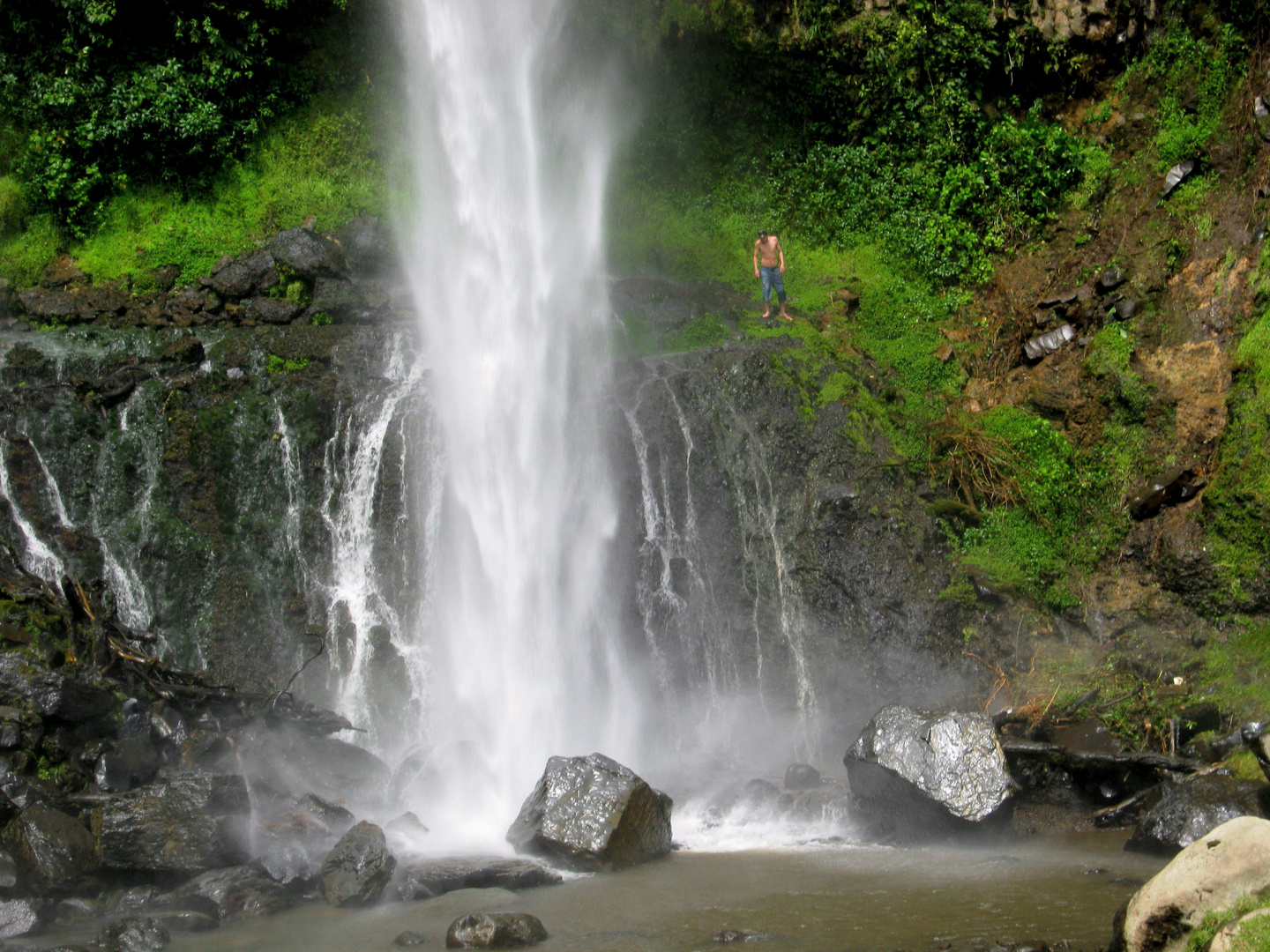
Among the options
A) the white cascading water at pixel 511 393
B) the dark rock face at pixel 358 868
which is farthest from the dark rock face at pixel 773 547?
the dark rock face at pixel 358 868

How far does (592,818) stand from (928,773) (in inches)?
113

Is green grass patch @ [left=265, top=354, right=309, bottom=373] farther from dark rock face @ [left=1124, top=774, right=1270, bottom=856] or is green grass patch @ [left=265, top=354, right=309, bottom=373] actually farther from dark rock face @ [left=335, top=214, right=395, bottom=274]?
dark rock face @ [left=1124, top=774, right=1270, bottom=856]

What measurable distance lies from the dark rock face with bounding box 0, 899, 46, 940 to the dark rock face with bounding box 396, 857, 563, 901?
2.38m

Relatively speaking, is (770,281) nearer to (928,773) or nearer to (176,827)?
(928,773)

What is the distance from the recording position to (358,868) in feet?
24.5

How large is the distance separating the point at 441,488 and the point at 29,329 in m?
7.05

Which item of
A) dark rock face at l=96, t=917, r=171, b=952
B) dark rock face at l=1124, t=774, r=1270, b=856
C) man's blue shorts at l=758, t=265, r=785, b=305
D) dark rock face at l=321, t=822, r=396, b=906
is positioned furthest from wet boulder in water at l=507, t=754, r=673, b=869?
man's blue shorts at l=758, t=265, r=785, b=305

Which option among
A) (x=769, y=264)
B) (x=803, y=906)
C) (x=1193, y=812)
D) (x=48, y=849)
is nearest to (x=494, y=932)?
(x=803, y=906)

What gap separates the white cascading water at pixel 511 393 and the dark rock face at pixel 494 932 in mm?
2462

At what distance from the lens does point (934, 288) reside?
15.5m

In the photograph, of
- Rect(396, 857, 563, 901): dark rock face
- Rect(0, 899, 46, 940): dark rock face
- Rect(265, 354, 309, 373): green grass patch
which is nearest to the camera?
Rect(0, 899, 46, 940): dark rock face

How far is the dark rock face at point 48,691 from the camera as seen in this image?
26.6 feet

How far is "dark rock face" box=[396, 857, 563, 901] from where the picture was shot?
7484 millimetres

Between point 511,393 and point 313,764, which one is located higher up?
point 511,393
